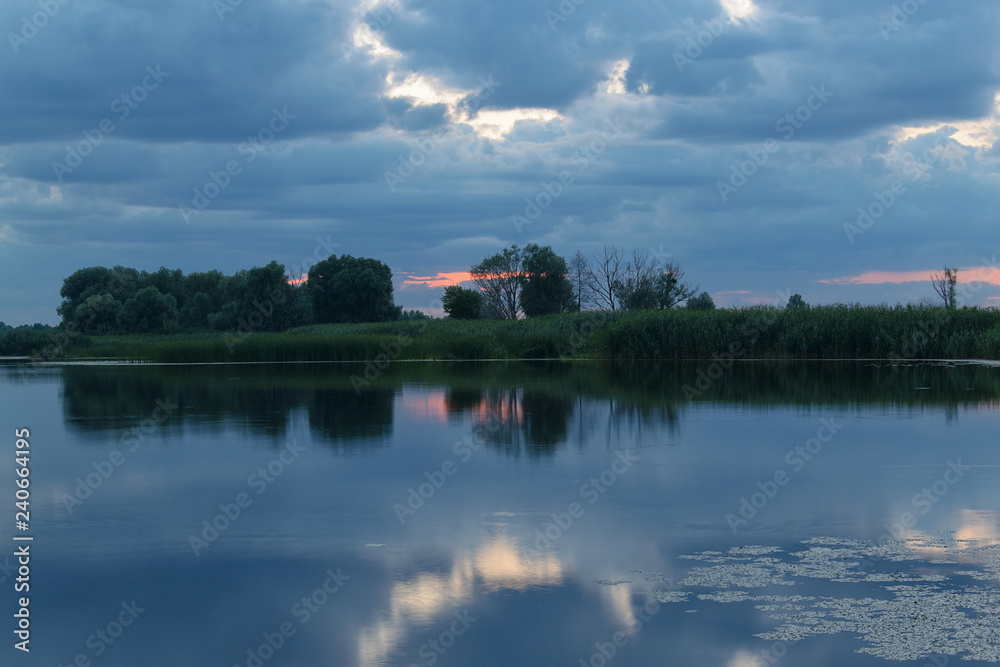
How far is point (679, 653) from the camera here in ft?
15.3

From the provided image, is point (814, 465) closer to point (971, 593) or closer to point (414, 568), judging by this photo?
point (971, 593)

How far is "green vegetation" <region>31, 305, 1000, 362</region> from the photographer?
34406mm

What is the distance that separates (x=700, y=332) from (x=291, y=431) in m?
26.4

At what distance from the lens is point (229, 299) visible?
80.9 metres

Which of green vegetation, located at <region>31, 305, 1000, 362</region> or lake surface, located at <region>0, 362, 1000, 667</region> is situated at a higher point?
green vegetation, located at <region>31, 305, 1000, 362</region>

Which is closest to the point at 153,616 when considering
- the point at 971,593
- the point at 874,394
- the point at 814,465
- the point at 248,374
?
the point at 971,593
